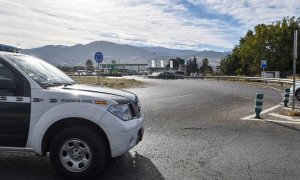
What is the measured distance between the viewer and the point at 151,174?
577 cm

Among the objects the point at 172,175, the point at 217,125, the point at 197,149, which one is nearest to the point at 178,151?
the point at 197,149

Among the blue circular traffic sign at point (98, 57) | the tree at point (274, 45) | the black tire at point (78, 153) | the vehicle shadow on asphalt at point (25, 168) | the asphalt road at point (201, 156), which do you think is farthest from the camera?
the tree at point (274, 45)

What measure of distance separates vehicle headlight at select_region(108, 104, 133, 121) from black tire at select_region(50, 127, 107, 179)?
15.3 inches

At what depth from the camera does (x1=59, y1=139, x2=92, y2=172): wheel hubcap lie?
534 cm

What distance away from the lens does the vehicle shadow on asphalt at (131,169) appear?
18.6 feet

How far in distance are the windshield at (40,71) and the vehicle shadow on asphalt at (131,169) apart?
1.49m

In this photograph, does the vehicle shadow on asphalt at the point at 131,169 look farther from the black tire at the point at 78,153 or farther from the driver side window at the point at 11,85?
the driver side window at the point at 11,85

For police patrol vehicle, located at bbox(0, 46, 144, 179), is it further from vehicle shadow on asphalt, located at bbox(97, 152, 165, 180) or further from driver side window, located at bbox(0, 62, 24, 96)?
vehicle shadow on asphalt, located at bbox(97, 152, 165, 180)

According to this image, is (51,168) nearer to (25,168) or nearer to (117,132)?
(25,168)

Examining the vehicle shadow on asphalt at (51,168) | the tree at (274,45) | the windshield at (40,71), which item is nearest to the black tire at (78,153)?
the vehicle shadow on asphalt at (51,168)

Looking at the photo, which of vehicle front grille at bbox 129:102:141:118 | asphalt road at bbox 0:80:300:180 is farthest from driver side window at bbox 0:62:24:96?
vehicle front grille at bbox 129:102:141:118

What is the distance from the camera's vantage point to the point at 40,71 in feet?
19.6

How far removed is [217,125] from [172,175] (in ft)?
17.0

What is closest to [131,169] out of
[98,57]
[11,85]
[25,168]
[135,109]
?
[135,109]
